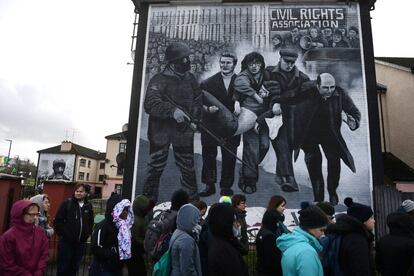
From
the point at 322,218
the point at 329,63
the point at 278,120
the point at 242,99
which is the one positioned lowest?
the point at 322,218

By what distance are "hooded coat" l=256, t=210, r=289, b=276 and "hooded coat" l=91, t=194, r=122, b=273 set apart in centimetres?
195

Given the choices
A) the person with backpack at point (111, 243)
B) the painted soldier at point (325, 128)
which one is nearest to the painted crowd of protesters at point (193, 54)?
the painted soldier at point (325, 128)

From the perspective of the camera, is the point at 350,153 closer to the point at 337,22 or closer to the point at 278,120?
the point at 278,120

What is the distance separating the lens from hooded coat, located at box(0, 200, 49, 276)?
4.09 metres

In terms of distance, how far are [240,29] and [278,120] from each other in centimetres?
402

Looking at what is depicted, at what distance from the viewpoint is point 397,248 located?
139 inches

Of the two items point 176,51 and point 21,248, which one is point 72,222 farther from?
point 176,51

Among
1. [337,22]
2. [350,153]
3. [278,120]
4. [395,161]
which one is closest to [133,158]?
[278,120]

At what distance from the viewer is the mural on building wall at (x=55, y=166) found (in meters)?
58.4

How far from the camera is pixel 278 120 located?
12.4 m

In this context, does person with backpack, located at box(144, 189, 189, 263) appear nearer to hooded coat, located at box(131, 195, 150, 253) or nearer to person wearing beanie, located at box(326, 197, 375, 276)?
hooded coat, located at box(131, 195, 150, 253)

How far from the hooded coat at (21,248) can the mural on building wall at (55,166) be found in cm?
5777

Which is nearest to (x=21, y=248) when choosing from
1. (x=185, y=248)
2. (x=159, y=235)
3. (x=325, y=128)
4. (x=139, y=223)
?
(x=159, y=235)

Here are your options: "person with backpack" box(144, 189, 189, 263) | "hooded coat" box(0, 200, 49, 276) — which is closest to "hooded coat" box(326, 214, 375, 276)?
"person with backpack" box(144, 189, 189, 263)
